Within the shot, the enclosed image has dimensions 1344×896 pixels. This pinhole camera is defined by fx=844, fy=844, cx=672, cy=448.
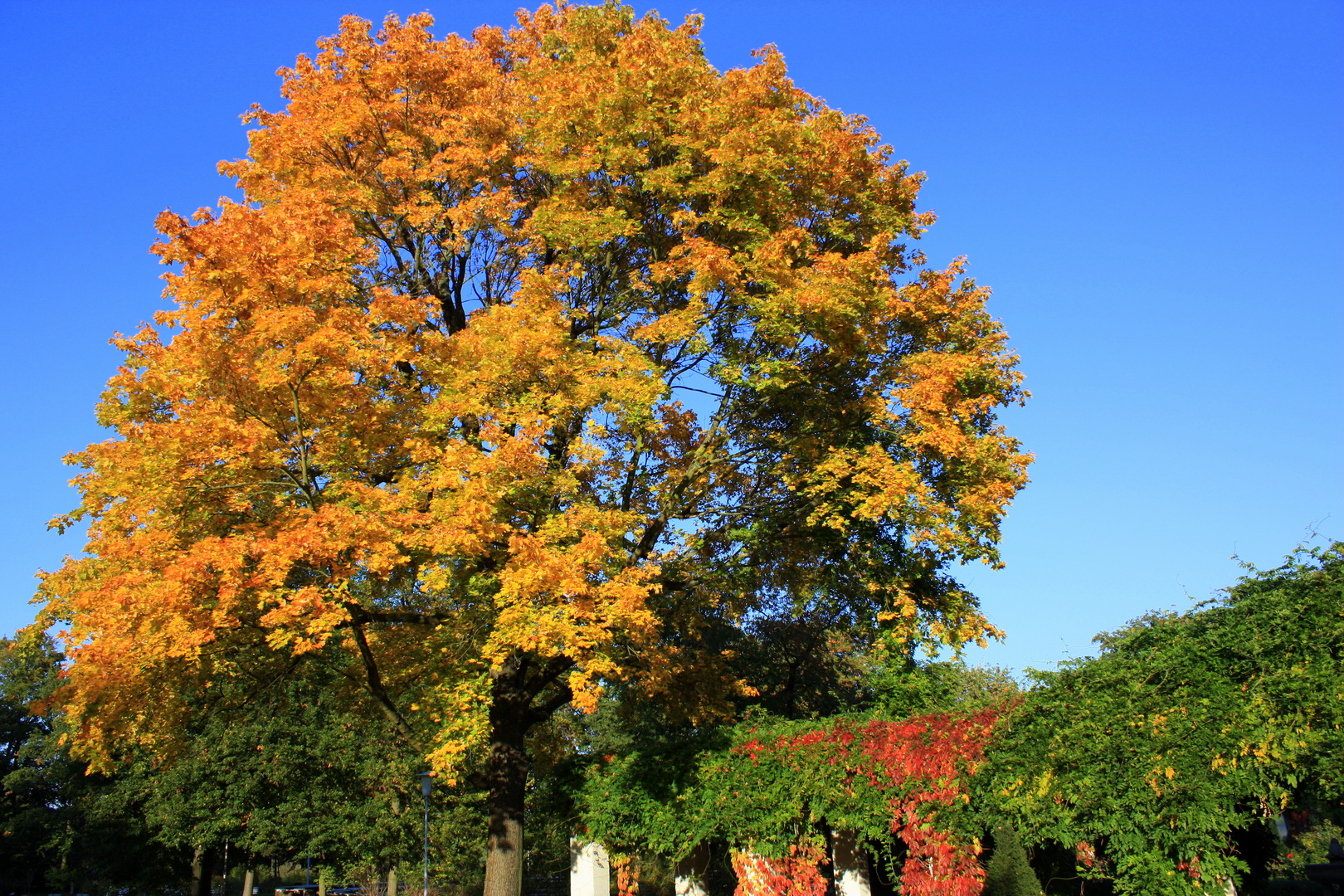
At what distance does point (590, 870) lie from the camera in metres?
14.8

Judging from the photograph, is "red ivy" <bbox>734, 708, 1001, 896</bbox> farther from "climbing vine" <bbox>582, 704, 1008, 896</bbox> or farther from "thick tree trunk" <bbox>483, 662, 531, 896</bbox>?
"thick tree trunk" <bbox>483, 662, 531, 896</bbox>

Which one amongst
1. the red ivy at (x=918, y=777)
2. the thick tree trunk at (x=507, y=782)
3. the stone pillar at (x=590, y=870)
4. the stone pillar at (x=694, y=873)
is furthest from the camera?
the stone pillar at (x=590, y=870)

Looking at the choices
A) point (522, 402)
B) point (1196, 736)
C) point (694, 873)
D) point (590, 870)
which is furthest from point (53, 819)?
point (1196, 736)

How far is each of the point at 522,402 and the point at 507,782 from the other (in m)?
5.84

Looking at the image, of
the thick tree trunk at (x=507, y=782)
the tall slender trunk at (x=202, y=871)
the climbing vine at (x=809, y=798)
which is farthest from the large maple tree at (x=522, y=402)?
the tall slender trunk at (x=202, y=871)

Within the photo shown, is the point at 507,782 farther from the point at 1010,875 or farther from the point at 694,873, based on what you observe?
the point at 1010,875

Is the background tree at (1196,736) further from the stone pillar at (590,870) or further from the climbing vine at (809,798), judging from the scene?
the stone pillar at (590,870)

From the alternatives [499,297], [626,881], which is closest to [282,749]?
[626,881]

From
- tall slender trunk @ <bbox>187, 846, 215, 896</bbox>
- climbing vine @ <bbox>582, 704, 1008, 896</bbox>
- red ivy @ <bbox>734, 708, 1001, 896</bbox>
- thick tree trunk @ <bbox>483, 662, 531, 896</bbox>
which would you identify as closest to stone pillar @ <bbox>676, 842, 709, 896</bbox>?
climbing vine @ <bbox>582, 704, 1008, 896</bbox>

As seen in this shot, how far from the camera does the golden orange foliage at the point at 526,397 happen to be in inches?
402

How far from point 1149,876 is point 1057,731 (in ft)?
4.61

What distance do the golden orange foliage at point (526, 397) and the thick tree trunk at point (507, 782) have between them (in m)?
0.60

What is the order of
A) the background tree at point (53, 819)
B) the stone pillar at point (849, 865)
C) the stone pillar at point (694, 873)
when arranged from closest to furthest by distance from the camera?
the stone pillar at point (849, 865) < the stone pillar at point (694, 873) < the background tree at point (53, 819)

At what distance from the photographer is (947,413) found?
469 inches
